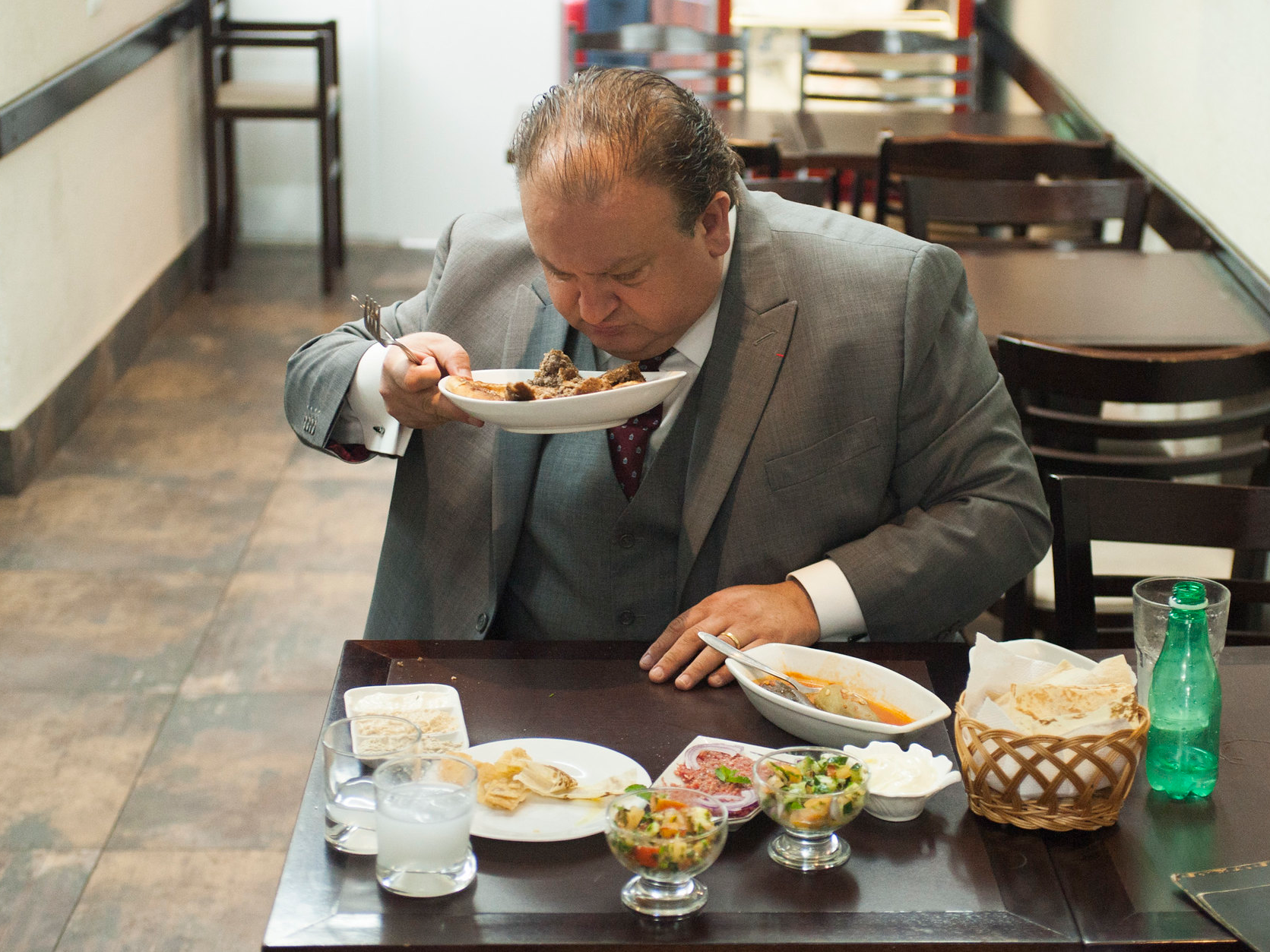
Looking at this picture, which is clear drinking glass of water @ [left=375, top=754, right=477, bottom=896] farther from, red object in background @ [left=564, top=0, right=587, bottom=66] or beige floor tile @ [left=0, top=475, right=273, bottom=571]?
red object in background @ [left=564, top=0, right=587, bottom=66]

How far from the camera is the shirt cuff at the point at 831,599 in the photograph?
1.62 meters

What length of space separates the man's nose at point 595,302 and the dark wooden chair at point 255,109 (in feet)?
15.0

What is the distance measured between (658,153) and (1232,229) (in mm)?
2513

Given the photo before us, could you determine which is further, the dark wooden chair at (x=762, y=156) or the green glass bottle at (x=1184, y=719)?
the dark wooden chair at (x=762, y=156)

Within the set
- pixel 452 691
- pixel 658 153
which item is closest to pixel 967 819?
pixel 452 691

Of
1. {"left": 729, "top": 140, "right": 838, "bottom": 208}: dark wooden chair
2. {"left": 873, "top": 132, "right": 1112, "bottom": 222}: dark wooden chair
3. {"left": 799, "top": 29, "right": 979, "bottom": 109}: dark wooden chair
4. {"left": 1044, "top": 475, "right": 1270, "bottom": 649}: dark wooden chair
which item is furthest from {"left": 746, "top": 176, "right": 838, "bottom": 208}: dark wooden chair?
{"left": 799, "top": 29, "right": 979, "bottom": 109}: dark wooden chair

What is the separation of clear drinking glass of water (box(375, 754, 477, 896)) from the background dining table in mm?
13

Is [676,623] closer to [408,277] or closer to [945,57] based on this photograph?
[408,277]

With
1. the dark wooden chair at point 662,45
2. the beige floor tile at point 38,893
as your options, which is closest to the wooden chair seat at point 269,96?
the dark wooden chair at point 662,45

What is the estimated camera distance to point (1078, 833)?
4.03ft

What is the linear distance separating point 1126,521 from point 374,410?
973 millimetres

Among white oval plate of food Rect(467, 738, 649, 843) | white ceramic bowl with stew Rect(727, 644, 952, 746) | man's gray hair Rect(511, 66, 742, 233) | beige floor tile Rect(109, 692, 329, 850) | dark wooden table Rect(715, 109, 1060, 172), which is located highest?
man's gray hair Rect(511, 66, 742, 233)

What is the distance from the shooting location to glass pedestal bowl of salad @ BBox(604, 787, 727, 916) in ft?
3.55

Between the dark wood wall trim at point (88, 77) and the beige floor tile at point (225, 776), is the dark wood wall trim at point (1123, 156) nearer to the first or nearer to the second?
the beige floor tile at point (225, 776)
